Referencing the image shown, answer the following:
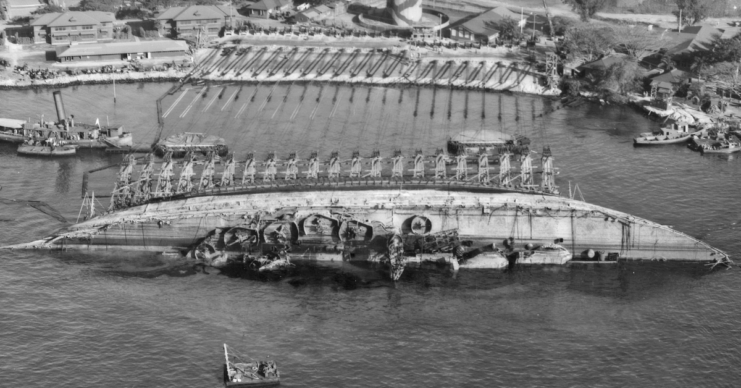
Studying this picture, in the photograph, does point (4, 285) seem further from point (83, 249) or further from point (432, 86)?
point (432, 86)

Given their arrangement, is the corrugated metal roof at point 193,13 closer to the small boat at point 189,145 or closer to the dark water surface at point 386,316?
the small boat at point 189,145

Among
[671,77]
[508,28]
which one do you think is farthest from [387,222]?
[508,28]

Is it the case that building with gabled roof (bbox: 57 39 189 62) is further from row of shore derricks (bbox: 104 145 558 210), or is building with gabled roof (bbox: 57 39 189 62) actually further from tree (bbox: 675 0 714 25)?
tree (bbox: 675 0 714 25)

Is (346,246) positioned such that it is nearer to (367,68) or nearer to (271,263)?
(271,263)

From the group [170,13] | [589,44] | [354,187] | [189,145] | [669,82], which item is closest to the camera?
[354,187]

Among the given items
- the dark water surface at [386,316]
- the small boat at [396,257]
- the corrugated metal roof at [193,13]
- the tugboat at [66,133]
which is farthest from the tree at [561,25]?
the small boat at [396,257]

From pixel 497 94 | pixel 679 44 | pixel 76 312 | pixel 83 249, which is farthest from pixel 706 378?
pixel 679 44
